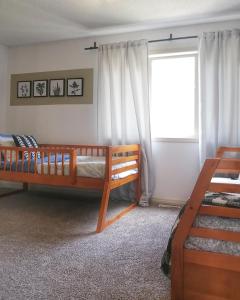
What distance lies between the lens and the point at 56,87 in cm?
379

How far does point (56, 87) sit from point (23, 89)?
1.82 ft

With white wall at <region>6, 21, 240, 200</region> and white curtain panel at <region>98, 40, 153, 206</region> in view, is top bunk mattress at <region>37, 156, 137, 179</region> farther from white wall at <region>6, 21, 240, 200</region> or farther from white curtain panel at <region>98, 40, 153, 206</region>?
white wall at <region>6, 21, 240, 200</region>

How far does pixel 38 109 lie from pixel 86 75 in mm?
865

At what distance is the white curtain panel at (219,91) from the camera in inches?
114

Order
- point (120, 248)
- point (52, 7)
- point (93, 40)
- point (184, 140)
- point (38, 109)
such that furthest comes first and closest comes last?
point (38, 109) < point (93, 40) < point (184, 140) < point (52, 7) < point (120, 248)

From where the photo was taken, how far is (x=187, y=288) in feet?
4.05

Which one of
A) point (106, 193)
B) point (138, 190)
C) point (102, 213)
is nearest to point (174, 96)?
point (138, 190)

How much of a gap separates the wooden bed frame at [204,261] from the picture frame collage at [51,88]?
108 inches

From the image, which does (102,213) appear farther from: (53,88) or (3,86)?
(3,86)

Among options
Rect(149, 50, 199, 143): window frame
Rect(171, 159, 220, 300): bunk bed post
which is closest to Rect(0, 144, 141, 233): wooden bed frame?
Rect(149, 50, 199, 143): window frame

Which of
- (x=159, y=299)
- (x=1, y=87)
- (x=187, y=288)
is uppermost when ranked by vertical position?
(x=1, y=87)

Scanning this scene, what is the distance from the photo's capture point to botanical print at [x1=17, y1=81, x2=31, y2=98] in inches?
156

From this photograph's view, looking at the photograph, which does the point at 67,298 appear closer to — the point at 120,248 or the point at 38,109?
the point at 120,248

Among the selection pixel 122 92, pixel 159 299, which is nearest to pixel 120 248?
pixel 159 299
